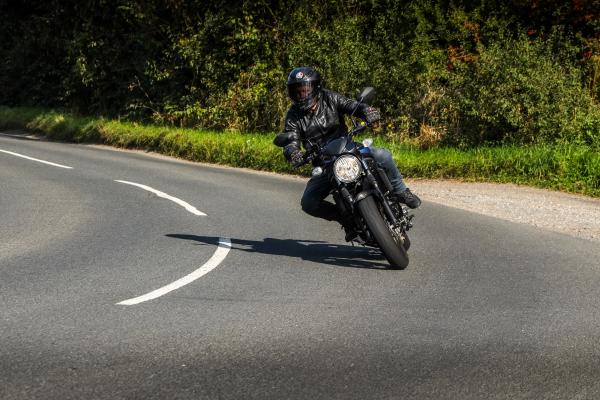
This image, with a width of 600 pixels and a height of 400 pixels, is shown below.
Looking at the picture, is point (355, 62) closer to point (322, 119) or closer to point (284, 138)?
point (322, 119)

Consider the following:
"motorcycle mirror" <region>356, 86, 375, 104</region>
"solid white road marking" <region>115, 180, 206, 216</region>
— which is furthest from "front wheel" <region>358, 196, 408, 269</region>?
"solid white road marking" <region>115, 180, 206, 216</region>

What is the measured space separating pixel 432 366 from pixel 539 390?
2.22 ft

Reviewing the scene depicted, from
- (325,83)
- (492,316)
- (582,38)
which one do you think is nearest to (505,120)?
(582,38)

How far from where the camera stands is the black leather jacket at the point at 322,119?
889 cm

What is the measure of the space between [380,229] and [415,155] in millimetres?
9650

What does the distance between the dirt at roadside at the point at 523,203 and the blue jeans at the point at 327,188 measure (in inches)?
120

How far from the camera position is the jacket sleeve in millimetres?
8492

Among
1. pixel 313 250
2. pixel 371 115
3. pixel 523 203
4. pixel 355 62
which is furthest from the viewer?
pixel 355 62

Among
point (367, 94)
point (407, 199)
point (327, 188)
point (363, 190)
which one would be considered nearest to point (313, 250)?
point (327, 188)

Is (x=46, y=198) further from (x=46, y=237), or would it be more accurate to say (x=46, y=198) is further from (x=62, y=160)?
(x=62, y=160)

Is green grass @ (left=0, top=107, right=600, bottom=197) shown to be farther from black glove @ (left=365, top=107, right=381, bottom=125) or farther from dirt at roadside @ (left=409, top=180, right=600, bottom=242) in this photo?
black glove @ (left=365, top=107, right=381, bottom=125)

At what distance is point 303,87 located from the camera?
8.77m

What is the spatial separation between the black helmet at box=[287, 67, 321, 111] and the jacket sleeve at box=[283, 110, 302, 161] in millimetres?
135

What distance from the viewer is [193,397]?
4820 mm
